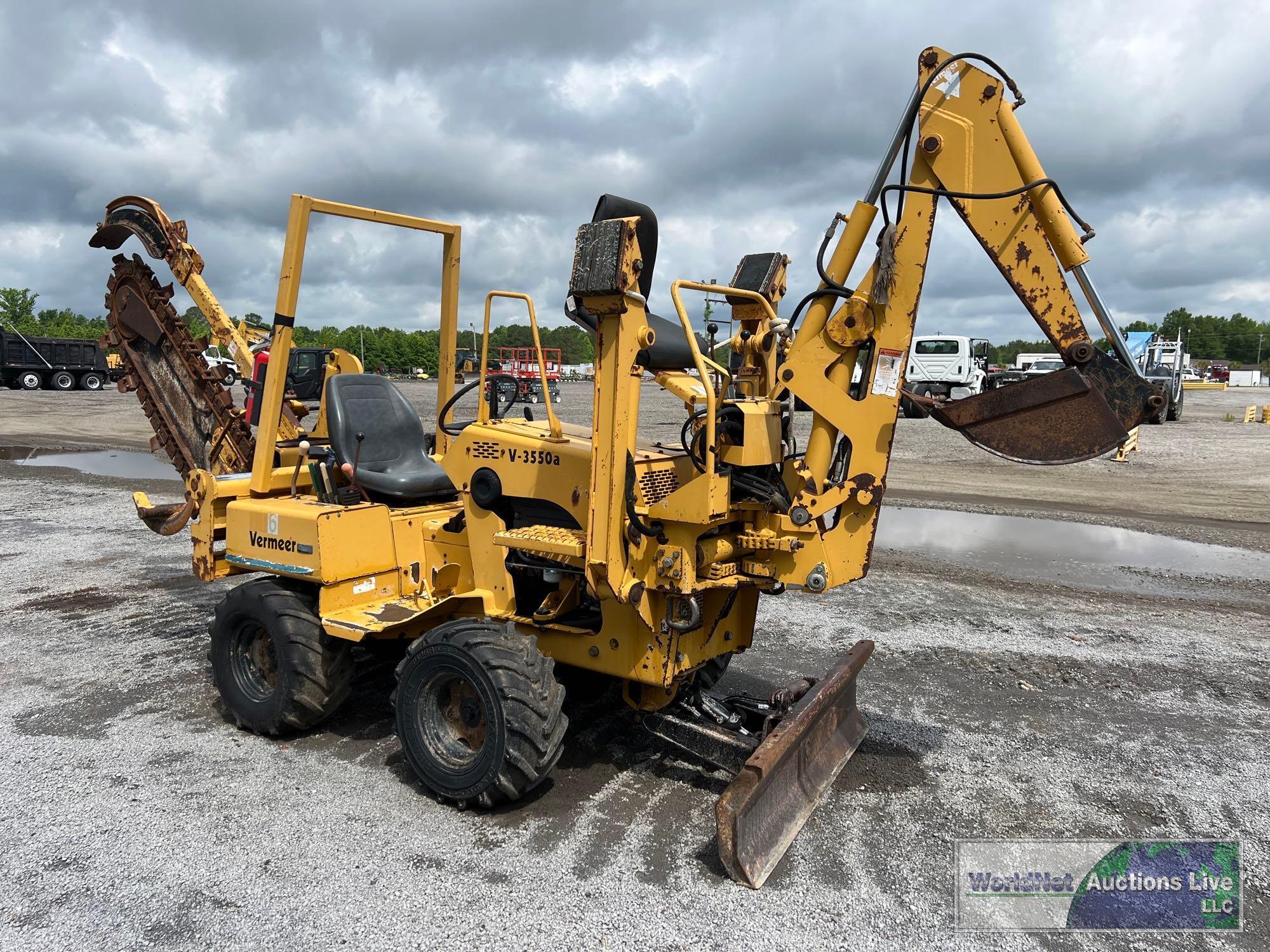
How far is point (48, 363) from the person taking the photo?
37.6m

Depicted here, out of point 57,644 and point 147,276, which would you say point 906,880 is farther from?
point 147,276

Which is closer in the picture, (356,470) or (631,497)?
(631,497)

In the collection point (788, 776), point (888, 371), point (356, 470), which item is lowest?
point (788, 776)

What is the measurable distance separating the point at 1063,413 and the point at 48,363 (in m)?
43.9

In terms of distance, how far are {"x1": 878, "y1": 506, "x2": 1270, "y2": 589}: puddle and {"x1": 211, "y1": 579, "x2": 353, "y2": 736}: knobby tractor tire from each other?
23.3 feet

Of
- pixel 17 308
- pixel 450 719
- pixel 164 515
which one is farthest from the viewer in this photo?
pixel 17 308

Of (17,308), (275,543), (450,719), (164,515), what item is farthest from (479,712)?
(17,308)

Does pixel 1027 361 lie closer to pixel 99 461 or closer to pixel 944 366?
pixel 944 366

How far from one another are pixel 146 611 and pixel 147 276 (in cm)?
294

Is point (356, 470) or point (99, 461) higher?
point (356, 470)

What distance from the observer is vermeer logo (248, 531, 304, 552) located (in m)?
4.92

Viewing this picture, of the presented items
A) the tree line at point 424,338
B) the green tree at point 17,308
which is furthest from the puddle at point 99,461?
the green tree at point 17,308

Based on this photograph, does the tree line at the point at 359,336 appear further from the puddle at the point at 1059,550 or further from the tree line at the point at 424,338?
the puddle at the point at 1059,550

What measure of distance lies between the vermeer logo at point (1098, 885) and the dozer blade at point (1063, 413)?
1789 mm
